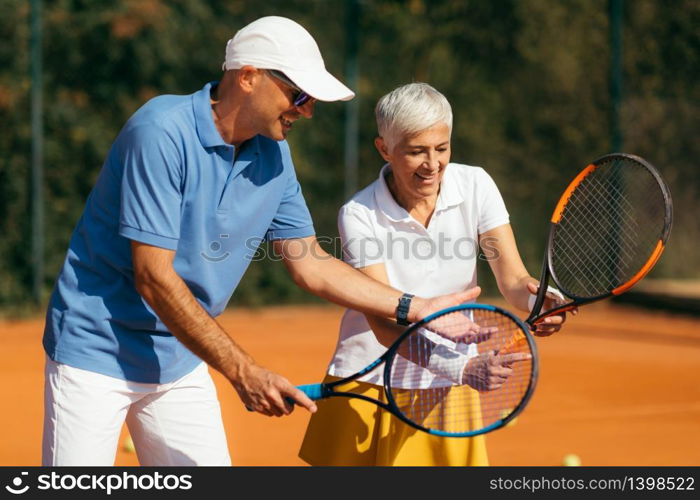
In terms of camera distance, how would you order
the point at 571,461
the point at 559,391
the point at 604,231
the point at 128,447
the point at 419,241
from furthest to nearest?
1. the point at 604,231
2. the point at 559,391
3. the point at 128,447
4. the point at 571,461
5. the point at 419,241

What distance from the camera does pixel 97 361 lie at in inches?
116

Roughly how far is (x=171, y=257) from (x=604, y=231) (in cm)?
688

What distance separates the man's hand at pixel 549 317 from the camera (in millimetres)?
3270

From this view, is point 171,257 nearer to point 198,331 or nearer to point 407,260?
point 198,331

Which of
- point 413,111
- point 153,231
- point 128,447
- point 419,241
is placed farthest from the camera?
point 128,447

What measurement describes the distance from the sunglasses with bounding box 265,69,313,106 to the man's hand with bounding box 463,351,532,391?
0.82 metres

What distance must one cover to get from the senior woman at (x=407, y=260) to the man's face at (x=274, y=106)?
408 millimetres

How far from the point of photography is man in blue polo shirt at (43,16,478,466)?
2.82 m

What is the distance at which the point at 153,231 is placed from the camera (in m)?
2.79

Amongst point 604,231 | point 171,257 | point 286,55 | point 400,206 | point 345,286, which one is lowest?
point 604,231

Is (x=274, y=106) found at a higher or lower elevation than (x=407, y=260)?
higher

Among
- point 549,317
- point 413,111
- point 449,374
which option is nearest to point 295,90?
point 413,111

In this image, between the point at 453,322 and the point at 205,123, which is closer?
the point at 205,123

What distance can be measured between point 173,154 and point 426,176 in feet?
2.58
